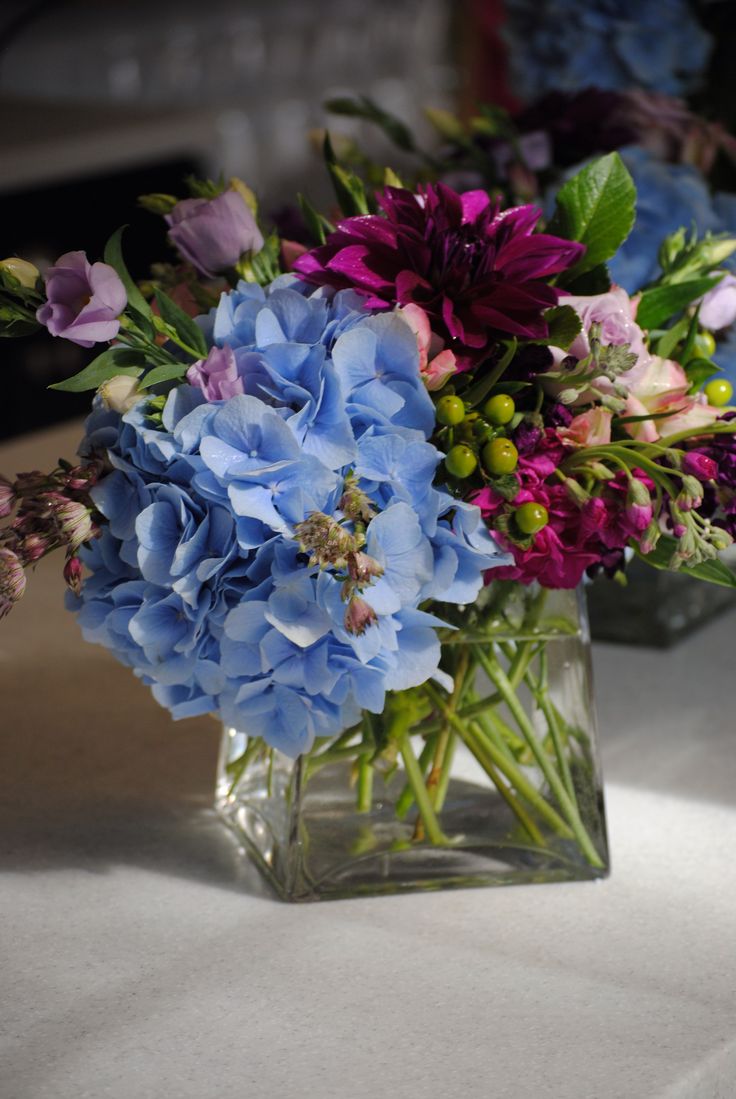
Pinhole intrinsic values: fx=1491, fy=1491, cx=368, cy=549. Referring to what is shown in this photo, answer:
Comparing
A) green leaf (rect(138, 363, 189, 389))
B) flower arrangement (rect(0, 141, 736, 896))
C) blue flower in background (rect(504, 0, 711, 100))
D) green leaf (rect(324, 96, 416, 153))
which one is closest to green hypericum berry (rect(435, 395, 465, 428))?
flower arrangement (rect(0, 141, 736, 896))

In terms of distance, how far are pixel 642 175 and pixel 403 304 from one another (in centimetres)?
34

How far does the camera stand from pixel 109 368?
60 cm

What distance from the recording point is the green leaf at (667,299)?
0.67 metres

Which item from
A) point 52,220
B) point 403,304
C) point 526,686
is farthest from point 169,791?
point 52,220

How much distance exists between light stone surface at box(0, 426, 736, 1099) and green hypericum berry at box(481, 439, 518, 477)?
0.68 feet

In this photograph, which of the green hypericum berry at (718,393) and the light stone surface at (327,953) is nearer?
the light stone surface at (327,953)

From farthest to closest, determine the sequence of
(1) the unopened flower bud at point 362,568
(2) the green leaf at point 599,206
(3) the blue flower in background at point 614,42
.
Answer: (3) the blue flower in background at point 614,42 → (2) the green leaf at point 599,206 → (1) the unopened flower bud at point 362,568

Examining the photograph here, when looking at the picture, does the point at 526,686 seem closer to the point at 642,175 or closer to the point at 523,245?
the point at 523,245

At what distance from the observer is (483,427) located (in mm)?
586

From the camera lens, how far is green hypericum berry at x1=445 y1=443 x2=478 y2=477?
1.90 ft

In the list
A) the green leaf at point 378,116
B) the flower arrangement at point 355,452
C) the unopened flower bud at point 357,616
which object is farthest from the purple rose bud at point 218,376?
the green leaf at point 378,116

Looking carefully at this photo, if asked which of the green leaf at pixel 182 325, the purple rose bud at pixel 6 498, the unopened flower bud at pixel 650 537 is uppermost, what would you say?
the green leaf at pixel 182 325

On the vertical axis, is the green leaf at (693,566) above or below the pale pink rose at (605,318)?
below

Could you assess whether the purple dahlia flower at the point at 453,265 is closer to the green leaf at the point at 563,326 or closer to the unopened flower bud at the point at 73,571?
the green leaf at the point at 563,326
